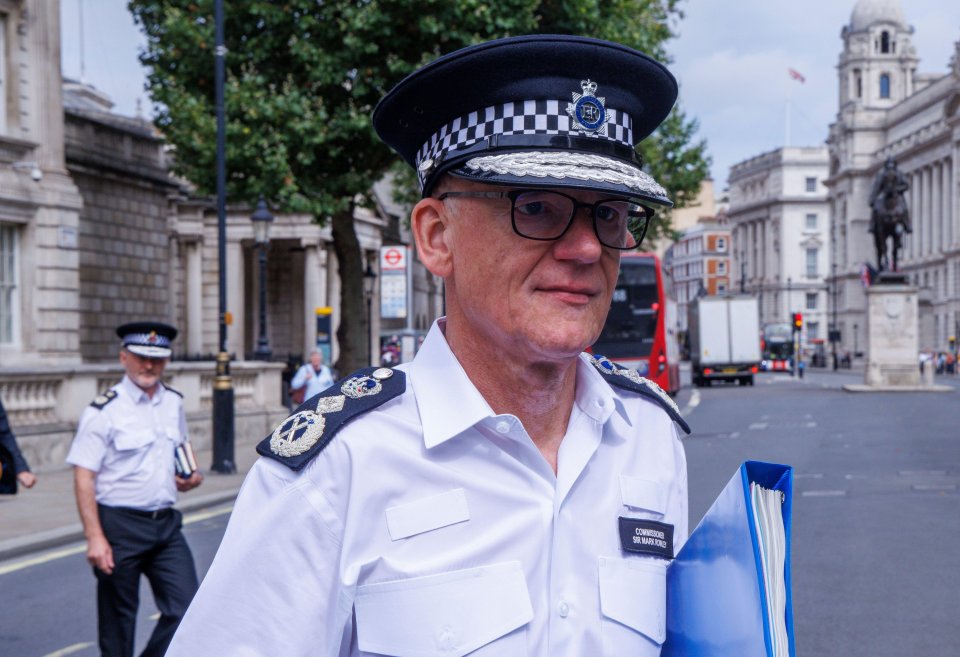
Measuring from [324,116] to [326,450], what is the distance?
21334 mm

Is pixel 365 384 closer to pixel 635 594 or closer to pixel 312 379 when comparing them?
pixel 635 594

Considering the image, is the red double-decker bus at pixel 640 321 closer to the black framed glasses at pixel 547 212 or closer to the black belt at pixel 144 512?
the black belt at pixel 144 512

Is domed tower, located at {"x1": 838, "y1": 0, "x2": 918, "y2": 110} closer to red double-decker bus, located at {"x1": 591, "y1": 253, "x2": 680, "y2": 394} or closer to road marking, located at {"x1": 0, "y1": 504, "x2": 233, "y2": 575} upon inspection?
red double-decker bus, located at {"x1": 591, "y1": 253, "x2": 680, "y2": 394}

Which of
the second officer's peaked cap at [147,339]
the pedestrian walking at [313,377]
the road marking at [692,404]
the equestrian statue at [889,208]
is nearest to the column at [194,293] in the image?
the road marking at [692,404]

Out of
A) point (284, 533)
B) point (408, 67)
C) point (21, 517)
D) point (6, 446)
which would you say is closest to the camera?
point (284, 533)

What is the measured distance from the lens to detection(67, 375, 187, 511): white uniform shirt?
20.6 ft

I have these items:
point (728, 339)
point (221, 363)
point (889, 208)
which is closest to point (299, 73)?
point (221, 363)

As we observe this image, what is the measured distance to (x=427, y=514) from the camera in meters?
1.85

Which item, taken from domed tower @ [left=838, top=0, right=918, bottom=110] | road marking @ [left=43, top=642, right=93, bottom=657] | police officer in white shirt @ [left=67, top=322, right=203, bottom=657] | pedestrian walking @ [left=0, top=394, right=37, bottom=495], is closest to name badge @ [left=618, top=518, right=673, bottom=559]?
police officer in white shirt @ [left=67, top=322, right=203, bottom=657]

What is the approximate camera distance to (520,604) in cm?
186

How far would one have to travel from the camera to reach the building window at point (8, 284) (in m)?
23.0

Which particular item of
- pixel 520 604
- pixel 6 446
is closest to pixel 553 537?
pixel 520 604

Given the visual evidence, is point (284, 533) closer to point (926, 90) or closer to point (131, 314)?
point (131, 314)

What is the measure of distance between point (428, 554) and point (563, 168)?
584 mm
